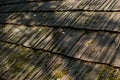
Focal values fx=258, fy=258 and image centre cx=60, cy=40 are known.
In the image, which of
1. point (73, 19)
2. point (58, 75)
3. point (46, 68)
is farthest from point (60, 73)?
point (73, 19)

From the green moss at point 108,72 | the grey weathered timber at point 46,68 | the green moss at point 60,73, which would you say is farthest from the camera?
the green moss at point 60,73

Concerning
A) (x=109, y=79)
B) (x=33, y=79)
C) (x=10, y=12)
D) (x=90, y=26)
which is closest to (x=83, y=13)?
(x=90, y=26)

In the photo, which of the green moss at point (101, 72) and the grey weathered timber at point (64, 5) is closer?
the green moss at point (101, 72)

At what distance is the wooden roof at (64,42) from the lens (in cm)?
298

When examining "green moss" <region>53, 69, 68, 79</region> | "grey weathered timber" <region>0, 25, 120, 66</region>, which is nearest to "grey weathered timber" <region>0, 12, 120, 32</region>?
"grey weathered timber" <region>0, 25, 120, 66</region>

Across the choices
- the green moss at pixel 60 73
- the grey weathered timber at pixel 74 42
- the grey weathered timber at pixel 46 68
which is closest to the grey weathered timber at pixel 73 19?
the grey weathered timber at pixel 74 42

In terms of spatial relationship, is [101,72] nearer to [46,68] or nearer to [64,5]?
[46,68]

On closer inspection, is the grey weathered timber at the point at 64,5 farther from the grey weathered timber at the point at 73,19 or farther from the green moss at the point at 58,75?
the green moss at the point at 58,75

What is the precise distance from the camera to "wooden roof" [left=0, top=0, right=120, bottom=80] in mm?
2977

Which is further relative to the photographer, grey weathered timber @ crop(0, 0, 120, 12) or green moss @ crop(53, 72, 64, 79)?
grey weathered timber @ crop(0, 0, 120, 12)

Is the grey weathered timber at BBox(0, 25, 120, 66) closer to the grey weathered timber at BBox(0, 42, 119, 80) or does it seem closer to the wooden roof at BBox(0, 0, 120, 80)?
the wooden roof at BBox(0, 0, 120, 80)

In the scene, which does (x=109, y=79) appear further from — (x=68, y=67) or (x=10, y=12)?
(x=10, y=12)

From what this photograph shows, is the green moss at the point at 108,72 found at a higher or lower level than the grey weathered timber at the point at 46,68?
higher

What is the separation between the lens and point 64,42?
3641mm
